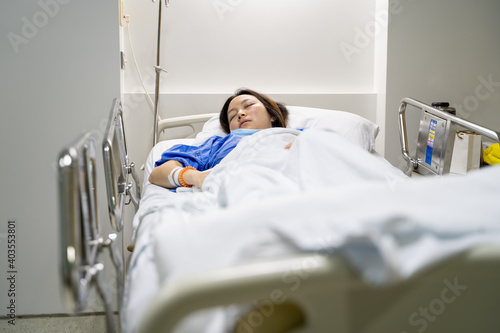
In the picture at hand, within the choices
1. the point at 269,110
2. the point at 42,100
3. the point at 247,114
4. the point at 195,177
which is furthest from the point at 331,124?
the point at 42,100

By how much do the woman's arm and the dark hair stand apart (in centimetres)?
54

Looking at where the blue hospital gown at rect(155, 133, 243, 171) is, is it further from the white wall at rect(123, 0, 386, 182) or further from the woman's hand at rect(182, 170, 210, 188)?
the white wall at rect(123, 0, 386, 182)

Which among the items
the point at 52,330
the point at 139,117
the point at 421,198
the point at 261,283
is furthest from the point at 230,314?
the point at 139,117

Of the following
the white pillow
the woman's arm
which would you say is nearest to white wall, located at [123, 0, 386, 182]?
the white pillow

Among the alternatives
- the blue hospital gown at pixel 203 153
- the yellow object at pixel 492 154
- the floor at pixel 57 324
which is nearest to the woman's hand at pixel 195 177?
the blue hospital gown at pixel 203 153

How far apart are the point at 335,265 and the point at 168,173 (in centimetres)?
138

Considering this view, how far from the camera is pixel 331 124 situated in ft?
8.14

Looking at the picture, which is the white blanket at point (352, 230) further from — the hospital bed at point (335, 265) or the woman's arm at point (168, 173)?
the woman's arm at point (168, 173)

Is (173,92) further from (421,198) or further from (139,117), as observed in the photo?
(421,198)

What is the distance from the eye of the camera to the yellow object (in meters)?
2.53

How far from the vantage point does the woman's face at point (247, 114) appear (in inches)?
92.5

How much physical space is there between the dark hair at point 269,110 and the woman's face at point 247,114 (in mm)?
29

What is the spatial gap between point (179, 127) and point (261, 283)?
2344 mm

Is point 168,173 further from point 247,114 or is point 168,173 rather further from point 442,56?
point 442,56
